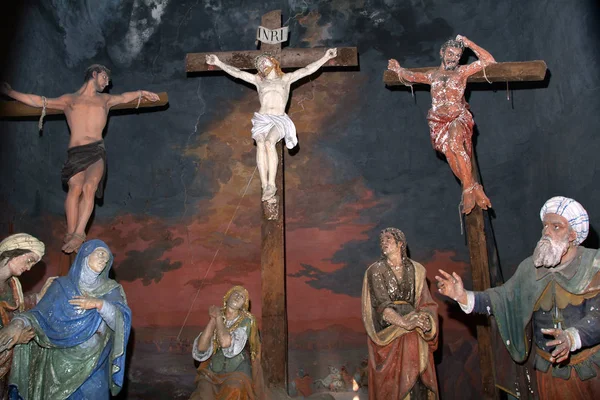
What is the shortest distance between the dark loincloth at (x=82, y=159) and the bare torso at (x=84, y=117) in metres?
0.08

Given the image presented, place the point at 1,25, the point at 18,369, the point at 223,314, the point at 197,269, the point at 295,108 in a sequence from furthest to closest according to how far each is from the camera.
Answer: the point at 295,108 → the point at 197,269 → the point at 1,25 → the point at 223,314 → the point at 18,369

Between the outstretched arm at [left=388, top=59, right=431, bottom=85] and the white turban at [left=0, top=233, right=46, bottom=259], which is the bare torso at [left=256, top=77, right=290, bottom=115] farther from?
the white turban at [left=0, top=233, right=46, bottom=259]

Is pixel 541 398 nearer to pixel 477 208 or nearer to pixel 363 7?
pixel 477 208

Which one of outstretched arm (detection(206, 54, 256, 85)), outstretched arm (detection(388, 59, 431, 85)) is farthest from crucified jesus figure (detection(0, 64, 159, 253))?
outstretched arm (detection(388, 59, 431, 85))

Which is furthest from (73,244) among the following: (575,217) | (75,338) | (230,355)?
(575,217)

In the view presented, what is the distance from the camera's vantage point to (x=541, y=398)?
424 cm

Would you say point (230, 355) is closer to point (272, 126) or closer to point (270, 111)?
point (272, 126)

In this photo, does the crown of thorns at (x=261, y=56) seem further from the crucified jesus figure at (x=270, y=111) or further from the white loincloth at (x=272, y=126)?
the white loincloth at (x=272, y=126)

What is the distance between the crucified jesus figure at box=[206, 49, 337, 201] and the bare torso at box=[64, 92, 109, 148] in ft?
3.80

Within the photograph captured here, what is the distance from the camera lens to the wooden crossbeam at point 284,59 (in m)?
6.48

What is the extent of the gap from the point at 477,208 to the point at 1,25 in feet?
16.0

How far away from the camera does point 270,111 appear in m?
6.21

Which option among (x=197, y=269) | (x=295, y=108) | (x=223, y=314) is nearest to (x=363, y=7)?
(x=295, y=108)

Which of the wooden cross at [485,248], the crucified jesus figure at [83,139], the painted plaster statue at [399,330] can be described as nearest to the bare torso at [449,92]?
the wooden cross at [485,248]
